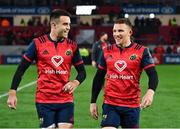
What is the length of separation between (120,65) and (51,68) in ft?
3.33

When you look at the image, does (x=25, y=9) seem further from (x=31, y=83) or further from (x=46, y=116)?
(x=46, y=116)

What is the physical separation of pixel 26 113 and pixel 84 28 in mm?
32911

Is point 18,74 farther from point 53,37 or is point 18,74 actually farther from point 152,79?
point 152,79

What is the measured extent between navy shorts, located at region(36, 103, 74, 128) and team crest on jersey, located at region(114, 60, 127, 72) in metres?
0.92

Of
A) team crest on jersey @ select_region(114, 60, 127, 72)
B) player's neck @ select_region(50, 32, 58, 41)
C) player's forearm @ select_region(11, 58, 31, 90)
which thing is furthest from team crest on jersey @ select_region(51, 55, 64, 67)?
team crest on jersey @ select_region(114, 60, 127, 72)

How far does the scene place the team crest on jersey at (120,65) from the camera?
7.47m

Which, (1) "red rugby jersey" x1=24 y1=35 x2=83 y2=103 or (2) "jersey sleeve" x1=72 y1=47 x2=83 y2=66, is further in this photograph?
(2) "jersey sleeve" x1=72 y1=47 x2=83 y2=66

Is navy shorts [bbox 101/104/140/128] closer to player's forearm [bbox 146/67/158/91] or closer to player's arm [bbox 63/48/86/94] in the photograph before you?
player's forearm [bbox 146/67/158/91]

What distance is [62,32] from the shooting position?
7.83 metres

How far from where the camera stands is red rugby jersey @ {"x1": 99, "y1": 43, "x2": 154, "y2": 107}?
7.48 meters

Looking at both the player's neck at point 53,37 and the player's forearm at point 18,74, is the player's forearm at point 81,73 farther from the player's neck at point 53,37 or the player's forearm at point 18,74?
the player's forearm at point 18,74

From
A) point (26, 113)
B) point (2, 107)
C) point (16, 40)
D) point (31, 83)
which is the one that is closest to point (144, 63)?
point (26, 113)

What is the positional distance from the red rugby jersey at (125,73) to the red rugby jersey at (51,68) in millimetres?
668

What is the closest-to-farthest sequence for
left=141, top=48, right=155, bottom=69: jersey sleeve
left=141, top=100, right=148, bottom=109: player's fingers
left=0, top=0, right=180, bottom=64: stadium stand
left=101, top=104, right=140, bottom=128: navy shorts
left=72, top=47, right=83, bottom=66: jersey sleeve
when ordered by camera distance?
left=141, top=100, right=148, bottom=109: player's fingers < left=101, top=104, right=140, bottom=128: navy shorts < left=141, top=48, right=155, bottom=69: jersey sleeve < left=72, top=47, right=83, bottom=66: jersey sleeve < left=0, top=0, right=180, bottom=64: stadium stand
